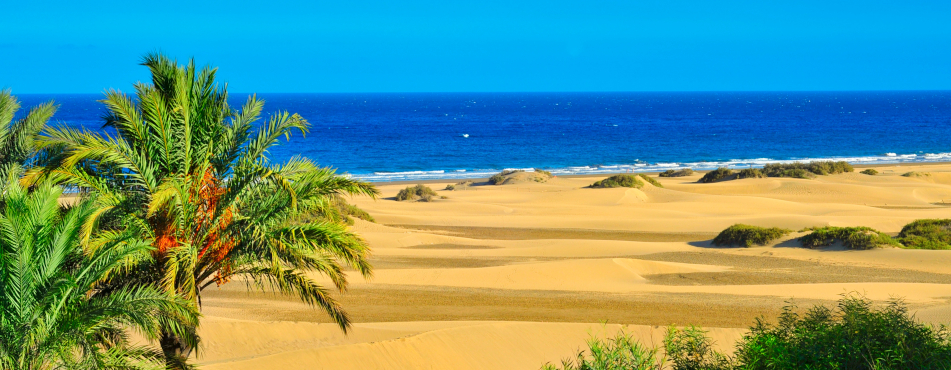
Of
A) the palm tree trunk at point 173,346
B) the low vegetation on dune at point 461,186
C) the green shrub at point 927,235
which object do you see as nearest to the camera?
the palm tree trunk at point 173,346

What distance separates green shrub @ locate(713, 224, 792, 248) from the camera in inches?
867

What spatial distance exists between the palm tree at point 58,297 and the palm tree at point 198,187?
0.69 metres

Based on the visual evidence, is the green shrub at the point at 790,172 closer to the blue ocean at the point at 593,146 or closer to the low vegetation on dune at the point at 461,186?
the blue ocean at the point at 593,146

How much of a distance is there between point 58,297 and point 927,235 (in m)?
22.2

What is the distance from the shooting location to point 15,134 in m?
10.0

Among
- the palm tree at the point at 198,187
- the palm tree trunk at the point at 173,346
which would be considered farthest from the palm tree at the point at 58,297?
the palm tree trunk at the point at 173,346

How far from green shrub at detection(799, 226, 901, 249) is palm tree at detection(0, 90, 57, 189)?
61.6ft

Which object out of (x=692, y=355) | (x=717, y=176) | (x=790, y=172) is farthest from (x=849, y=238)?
(x=790, y=172)

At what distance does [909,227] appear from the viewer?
2239 centimetres

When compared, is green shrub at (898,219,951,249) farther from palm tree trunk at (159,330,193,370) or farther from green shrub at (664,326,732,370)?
palm tree trunk at (159,330,193,370)

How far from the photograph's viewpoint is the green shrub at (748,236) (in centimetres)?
2202

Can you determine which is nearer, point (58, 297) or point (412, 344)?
point (58, 297)

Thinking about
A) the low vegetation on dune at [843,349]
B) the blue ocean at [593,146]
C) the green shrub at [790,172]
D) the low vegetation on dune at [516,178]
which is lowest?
the low vegetation on dune at [843,349]

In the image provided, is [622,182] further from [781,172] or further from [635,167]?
[635,167]
